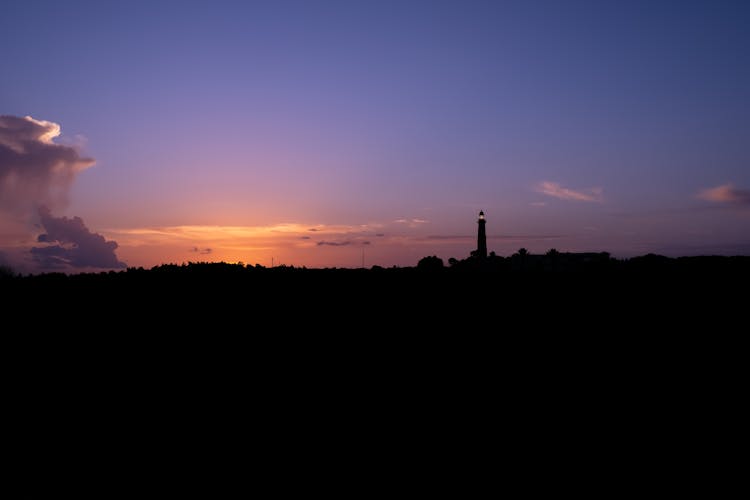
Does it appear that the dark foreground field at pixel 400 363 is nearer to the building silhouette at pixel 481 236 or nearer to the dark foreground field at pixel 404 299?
the dark foreground field at pixel 404 299

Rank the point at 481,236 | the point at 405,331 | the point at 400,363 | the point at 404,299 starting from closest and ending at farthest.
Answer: the point at 400,363, the point at 405,331, the point at 404,299, the point at 481,236

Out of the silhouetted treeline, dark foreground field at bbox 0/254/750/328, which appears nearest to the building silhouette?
dark foreground field at bbox 0/254/750/328

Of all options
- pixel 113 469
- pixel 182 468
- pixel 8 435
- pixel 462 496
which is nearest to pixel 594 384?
pixel 462 496

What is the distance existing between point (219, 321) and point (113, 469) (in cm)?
415

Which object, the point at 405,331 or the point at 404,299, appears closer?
the point at 405,331

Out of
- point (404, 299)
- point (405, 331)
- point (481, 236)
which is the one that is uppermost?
point (481, 236)

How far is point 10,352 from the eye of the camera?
39.8 feet

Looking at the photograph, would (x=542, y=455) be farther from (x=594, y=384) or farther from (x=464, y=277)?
(x=464, y=277)

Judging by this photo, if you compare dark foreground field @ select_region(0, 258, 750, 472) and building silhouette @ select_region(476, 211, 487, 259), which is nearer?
dark foreground field @ select_region(0, 258, 750, 472)

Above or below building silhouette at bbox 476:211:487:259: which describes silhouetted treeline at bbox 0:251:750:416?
below

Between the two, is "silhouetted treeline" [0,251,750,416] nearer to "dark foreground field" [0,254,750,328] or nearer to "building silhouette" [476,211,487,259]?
"dark foreground field" [0,254,750,328]

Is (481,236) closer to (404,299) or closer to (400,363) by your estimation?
(404,299)

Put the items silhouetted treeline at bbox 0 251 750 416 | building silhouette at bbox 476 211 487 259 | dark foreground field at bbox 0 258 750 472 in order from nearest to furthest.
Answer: dark foreground field at bbox 0 258 750 472, silhouetted treeline at bbox 0 251 750 416, building silhouette at bbox 476 211 487 259

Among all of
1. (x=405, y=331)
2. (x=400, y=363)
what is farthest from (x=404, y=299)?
(x=400, y=363)
